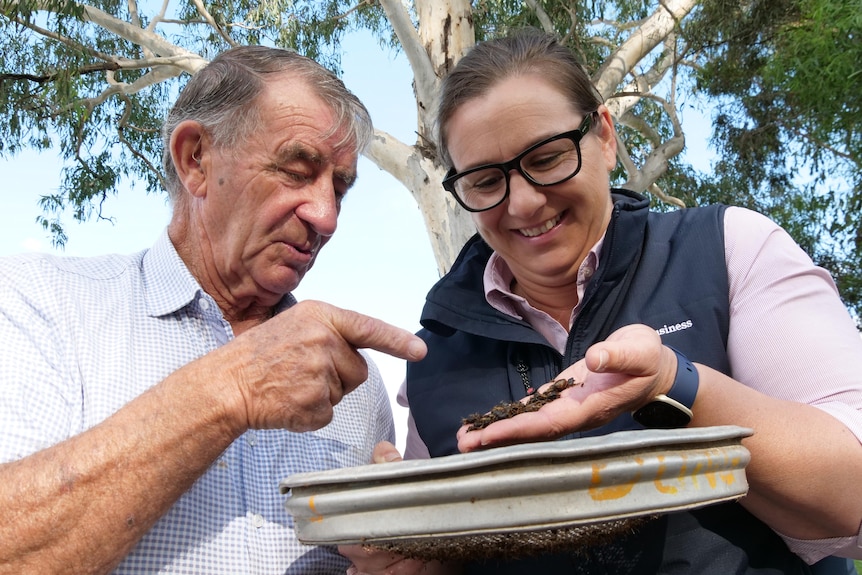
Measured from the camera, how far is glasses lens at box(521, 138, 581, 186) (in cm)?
187

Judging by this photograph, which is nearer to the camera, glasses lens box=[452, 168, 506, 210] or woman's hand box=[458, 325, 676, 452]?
woman's hand box=[458, 325, 676, 452]

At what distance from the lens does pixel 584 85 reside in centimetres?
199

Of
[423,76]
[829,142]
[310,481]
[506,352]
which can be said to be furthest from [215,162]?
[829,142]

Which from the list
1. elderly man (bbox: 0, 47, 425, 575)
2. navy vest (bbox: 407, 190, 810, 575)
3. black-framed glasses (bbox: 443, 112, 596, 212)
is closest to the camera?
elderly man (bbox: 0, 47, 425, 575)

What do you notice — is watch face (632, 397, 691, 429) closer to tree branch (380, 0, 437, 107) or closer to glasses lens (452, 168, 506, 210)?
glasses lens (452, 168, 506, 210)

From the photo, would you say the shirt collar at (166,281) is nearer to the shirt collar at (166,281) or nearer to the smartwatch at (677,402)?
the shirt collar at (166,281)

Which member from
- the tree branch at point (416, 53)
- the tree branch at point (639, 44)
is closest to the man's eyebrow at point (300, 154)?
the tree branch at point (416, 53)

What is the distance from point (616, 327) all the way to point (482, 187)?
1.57ft

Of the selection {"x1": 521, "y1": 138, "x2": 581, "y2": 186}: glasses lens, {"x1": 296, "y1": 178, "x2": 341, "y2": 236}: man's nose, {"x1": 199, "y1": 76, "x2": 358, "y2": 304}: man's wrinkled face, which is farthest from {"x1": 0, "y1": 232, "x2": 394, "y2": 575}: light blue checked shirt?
{"x1": 521, "y1": 138, "x2": 581, "y2": 186}: glasses lens

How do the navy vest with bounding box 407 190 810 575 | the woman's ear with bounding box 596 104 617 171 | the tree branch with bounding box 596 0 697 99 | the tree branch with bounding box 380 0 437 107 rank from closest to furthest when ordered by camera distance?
the navy vest with bounding box 407 190 810 575 → the woman's ear with bounding box 596 104 617 171 → the tree branch with bounding box 380 0 437 107 → the tree branch with bounding box 596 0 697 99

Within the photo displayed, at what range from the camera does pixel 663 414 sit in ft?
4.21

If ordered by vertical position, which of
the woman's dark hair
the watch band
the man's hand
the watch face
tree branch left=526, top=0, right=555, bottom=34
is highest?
tree branch left=526, top=0, right=555, bottom=34

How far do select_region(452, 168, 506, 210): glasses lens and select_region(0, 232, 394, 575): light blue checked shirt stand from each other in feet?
2.05

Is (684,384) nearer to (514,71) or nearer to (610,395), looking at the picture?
(610,395)
